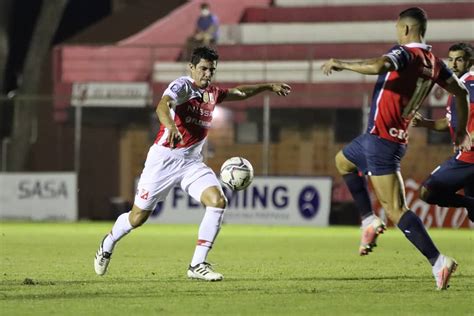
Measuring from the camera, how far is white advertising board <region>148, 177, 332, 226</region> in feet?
79.5

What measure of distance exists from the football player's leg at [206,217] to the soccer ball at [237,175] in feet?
2.59

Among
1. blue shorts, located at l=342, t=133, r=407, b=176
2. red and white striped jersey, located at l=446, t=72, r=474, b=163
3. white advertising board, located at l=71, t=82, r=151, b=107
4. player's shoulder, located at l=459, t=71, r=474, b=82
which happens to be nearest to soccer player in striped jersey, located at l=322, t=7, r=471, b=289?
blue shorts, located at l=342, t=133, r=407, b=176

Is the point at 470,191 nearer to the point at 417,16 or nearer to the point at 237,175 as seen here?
the point at 237,175

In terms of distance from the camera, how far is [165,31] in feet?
110

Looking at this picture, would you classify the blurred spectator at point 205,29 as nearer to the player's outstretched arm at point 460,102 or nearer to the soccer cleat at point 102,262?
the soccer cleat at point 102,262

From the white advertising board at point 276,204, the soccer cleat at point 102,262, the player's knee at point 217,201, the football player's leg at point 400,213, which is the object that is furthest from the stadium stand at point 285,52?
the football player's leg at point 400,213

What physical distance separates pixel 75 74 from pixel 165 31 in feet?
9.58

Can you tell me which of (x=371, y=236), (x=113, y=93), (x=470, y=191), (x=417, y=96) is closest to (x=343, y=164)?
(x=371, y=236)

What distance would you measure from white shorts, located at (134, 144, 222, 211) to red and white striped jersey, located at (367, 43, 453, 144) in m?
1.82

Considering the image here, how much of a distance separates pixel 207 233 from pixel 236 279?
52cm

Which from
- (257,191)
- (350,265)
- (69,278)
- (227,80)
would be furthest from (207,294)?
(227,80)

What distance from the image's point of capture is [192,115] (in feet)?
37.6

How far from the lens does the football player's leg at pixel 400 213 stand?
33.3 ft

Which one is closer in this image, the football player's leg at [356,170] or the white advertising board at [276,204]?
the football player's leg at [356,170]
